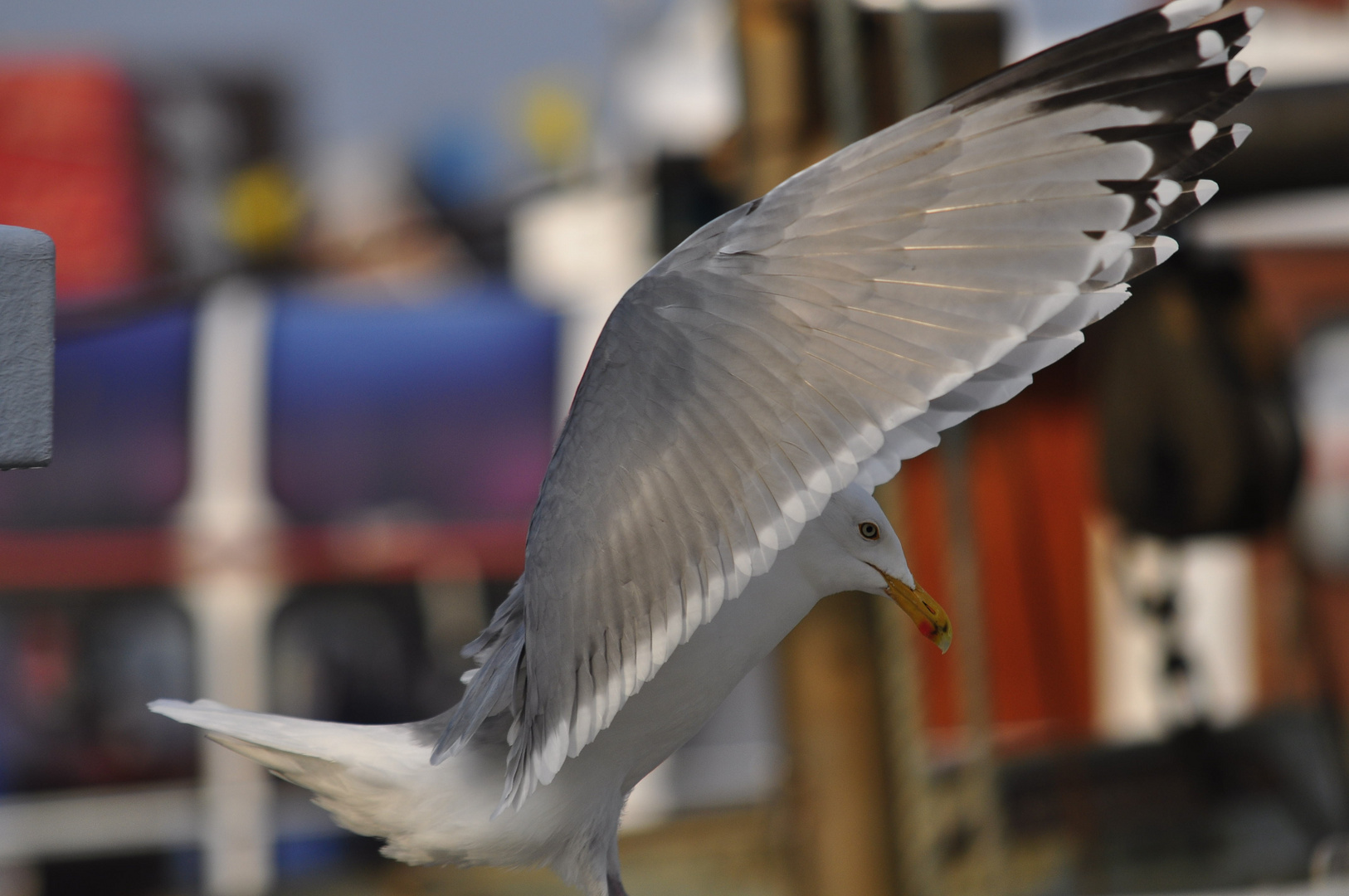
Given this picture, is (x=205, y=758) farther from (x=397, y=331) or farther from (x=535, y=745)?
(x=535, y=745)

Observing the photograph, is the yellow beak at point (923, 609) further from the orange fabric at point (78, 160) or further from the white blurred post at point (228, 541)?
the orange fabric at point (78, 160)

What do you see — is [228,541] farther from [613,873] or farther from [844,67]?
[613,873]

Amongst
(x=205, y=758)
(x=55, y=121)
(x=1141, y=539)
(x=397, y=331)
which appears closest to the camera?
(x=1141, y=539)

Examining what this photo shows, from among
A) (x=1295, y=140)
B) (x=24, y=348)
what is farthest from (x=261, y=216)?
(x=24, y=348)

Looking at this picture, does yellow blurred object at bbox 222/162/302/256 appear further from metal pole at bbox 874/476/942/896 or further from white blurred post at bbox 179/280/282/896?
metal pole at bbox 874/476/942/896

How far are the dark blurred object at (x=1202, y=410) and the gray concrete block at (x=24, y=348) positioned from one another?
1.80 m

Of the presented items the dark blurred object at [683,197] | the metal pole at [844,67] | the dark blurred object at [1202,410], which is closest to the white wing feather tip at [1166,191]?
the metal pole at [844,67]

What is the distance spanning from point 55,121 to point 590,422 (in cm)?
740

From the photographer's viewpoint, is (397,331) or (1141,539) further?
(397,331)

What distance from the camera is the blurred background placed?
1600 mm

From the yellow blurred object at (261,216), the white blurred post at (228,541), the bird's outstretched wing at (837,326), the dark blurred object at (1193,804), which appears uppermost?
the bird's outstretched wing at (837,326)

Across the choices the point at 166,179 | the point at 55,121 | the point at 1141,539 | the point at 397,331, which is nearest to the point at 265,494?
the point at 397,331

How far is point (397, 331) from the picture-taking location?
11.7 feet

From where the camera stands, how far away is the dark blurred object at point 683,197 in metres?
3.54
